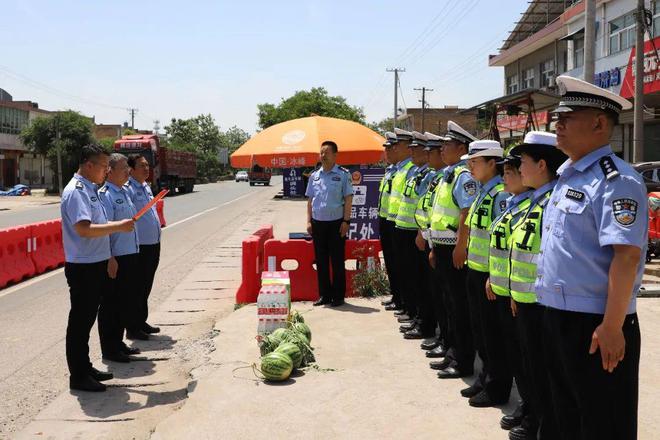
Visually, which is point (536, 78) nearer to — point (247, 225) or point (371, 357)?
point (247, 225)

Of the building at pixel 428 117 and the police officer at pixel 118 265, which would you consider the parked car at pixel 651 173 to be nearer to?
the police officer at pixel 118 265

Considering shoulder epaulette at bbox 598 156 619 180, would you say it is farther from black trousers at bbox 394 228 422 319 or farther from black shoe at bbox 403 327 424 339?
black shoe at bbox 403 327 424 339

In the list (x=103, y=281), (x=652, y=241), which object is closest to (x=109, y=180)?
(x=103, y=281)

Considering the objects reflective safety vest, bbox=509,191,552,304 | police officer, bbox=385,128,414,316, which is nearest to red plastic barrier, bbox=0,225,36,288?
police officer, bbox=385,128,414,316

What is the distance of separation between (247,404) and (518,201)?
2453 mm

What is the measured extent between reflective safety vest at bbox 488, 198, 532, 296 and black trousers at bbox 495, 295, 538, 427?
13 centimetres

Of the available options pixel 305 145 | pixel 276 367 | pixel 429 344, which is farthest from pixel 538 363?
pixel 305 145

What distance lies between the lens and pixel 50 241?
1239 cm

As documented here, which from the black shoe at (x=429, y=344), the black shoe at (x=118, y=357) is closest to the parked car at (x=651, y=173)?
the black shoe at (x=429, y=344)

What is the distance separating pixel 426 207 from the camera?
6.20 m

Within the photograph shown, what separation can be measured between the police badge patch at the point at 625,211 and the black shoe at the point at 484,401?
93.7 inches

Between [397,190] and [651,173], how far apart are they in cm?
1148

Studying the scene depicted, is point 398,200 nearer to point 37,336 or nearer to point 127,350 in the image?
point 127,350

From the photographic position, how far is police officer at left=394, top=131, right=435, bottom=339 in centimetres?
671
